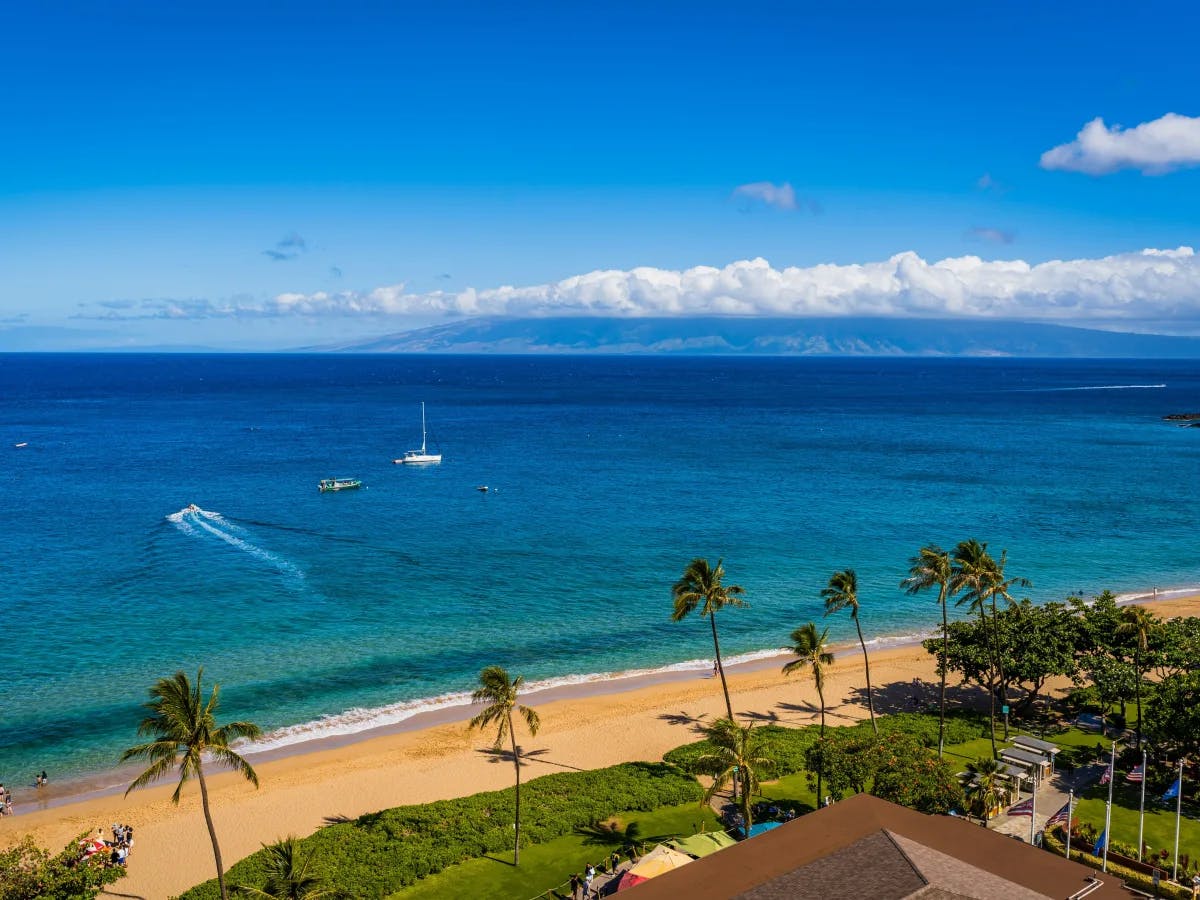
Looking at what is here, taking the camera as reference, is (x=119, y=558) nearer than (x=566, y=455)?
Yes

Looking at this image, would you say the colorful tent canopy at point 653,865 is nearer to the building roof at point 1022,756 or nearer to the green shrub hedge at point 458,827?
the green shrub hedge at point 458,827

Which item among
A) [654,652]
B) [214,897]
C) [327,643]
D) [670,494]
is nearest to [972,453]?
[670,494]

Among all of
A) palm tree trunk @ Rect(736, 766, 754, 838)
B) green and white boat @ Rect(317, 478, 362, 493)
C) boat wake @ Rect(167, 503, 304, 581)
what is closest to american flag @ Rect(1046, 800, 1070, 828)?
palm tree trunk @ Rect(736, 766, 754, 838)

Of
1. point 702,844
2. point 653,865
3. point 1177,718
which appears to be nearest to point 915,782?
Result: point 702,844

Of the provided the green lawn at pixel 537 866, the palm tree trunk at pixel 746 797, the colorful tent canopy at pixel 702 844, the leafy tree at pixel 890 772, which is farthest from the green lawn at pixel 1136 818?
the green lawn at pixel 537 866

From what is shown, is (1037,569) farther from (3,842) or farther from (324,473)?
(324,473)
